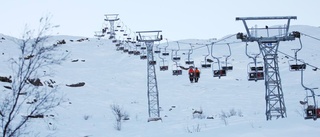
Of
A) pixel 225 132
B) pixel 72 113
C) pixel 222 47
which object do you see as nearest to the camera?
pixel 225 132

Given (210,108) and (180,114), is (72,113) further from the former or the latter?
(210,108)

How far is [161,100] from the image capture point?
147 ft

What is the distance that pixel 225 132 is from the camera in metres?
14.6

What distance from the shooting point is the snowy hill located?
25.5 m

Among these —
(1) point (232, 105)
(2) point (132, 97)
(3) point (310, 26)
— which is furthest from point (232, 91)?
(3) point (310, 26)

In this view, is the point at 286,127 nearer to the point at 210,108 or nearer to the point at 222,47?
the point at 210,108

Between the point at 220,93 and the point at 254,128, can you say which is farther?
the point at 220,93

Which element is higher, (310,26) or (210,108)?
(310,26)

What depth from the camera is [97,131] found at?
93.2 feet

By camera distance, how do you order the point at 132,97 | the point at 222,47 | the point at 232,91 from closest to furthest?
the point at 132,97 < the point at 232,91 < the point at 222,47

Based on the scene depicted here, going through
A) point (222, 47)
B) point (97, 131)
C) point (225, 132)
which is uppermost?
point (222, 47)

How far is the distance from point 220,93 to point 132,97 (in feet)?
31.7

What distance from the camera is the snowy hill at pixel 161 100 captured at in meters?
25.5

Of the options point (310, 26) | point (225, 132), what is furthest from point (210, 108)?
point (310, 26)
